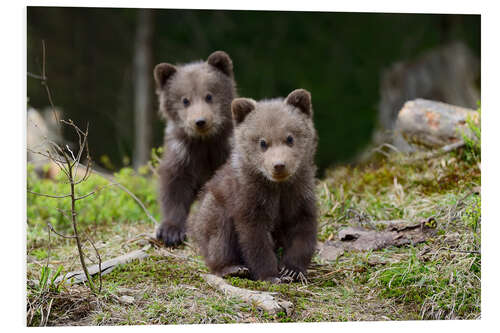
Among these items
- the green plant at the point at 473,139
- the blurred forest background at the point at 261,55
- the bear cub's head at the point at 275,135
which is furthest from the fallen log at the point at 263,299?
the green plant at the point at 473,139

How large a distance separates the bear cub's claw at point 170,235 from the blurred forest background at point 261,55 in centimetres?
168

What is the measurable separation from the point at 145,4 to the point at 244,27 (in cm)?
130

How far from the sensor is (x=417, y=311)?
5125 mm

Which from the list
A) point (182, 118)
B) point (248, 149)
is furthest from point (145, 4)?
point (248, 149)

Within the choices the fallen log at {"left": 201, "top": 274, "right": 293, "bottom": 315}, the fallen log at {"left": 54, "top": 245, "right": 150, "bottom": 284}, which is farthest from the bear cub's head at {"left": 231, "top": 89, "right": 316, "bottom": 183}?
the fallen log at {"left": 54, "top": 245, "right": 150, "bottom": 284}

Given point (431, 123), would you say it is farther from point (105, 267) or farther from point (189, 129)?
point (105, 267)

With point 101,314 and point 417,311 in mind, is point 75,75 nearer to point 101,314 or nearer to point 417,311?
point 101,314

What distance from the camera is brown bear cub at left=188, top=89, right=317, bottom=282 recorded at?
524cm

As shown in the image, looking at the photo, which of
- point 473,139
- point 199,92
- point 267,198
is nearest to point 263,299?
point 267,198

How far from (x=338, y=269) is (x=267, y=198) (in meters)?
0.96

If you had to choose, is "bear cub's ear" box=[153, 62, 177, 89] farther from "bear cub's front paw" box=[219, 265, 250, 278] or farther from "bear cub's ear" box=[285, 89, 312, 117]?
"bear cub's front paw" box=[219, 265, 250, 278]

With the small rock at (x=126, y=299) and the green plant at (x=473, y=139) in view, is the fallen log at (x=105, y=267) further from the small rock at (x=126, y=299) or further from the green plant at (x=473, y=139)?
the green plant at (x=473, y=139)

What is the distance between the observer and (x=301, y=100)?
17.8 feet

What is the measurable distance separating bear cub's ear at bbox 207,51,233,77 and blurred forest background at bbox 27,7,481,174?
29 centimetres
